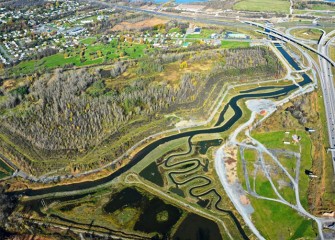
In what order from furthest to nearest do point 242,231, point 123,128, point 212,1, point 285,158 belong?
point 212,1, point 123,128, point 285,158, point 242,231

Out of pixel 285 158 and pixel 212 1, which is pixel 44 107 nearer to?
pixel 285 158

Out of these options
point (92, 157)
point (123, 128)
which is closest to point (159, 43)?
point (123, 128)

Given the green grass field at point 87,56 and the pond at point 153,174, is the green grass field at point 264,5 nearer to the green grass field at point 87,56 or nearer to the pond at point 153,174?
the green grass field at point 87,56

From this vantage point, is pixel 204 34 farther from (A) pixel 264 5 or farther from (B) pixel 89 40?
(A) pixel 264 5

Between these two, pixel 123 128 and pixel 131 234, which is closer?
pixel 131 234

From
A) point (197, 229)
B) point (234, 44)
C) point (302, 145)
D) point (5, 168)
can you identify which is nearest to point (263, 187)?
point (197, 229)
